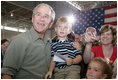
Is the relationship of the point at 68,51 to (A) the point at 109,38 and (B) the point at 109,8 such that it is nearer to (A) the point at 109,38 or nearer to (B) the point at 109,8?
(A) the point at 109,38

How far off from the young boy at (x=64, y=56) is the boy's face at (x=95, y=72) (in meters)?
0.22

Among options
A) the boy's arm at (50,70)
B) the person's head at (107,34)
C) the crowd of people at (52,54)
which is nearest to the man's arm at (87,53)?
the crowd of people at (52,54)

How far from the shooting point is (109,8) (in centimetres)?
500

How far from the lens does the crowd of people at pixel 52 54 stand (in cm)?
124

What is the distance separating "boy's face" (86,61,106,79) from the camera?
1.38 metres

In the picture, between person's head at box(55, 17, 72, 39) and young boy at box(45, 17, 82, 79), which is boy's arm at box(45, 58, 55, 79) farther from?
person's head at box(55, 17, 72, 39)

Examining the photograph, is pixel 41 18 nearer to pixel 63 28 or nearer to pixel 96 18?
pixel 63 28

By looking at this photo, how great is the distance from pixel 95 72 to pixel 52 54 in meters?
0.53

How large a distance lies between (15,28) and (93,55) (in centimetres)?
1173

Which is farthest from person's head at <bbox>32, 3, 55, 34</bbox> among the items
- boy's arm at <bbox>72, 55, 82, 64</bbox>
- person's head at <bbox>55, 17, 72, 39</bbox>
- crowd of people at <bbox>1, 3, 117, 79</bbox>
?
boy's arm at <bbox>72, 55, 82, 64</bbox>

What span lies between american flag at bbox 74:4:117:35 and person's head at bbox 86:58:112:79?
12.3ft

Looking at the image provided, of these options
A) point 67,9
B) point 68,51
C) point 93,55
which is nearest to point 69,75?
point 68,51

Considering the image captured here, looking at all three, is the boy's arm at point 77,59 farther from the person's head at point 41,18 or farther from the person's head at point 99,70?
the person's head at point 41,18

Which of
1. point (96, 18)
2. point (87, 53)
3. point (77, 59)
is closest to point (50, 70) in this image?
point (77, 59)
